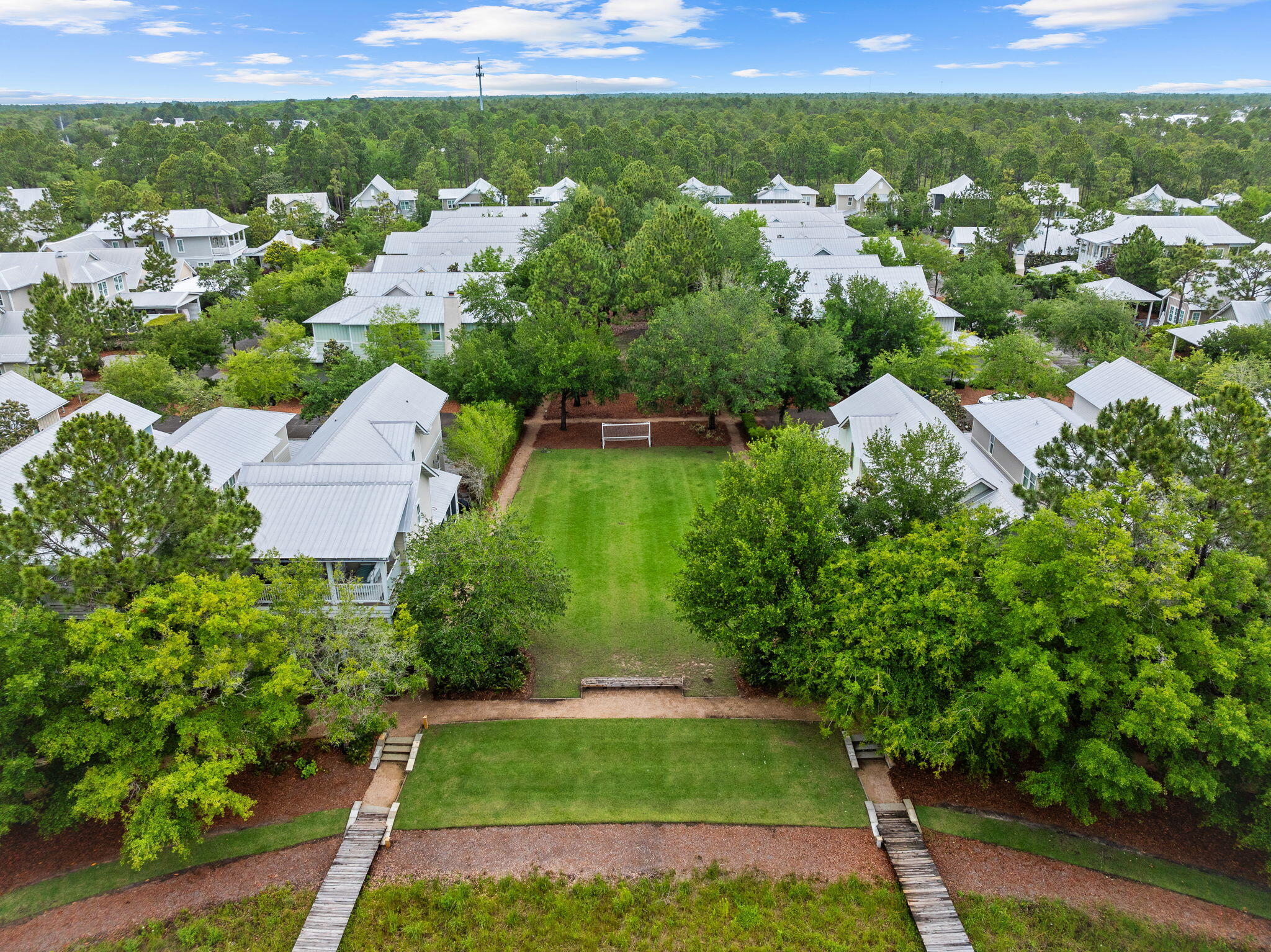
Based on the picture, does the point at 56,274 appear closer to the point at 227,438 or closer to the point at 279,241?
the point at 279,241

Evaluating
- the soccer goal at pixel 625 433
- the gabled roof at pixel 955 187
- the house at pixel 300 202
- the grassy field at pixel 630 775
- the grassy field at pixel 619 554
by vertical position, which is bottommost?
the grassy field at pixel 630 775

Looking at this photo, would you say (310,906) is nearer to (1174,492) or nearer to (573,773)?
(573,773)

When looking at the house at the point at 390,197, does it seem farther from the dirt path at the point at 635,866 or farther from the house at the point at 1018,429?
the dirt path at the point at 635,866

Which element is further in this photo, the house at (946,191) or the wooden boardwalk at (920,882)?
the house at (946,191)

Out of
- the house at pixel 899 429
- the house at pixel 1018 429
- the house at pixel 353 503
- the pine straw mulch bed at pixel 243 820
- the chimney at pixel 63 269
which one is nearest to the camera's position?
the pine straw mulch bed at pixel 243 820

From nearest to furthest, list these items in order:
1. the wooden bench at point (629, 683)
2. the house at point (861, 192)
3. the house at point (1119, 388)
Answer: the wooden bench at point (629, 683), the house at point (1119, 388), the house at point (861, 192)

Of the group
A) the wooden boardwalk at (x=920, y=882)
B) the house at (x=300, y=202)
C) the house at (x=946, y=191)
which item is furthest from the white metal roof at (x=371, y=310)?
the house at (x=946, y=191)

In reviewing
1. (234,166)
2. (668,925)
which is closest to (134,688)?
(668,925)

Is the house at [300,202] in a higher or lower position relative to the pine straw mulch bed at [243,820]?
higher

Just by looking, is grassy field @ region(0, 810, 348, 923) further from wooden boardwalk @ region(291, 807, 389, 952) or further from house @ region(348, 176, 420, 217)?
house @ region(348, 176, 420, 217)
